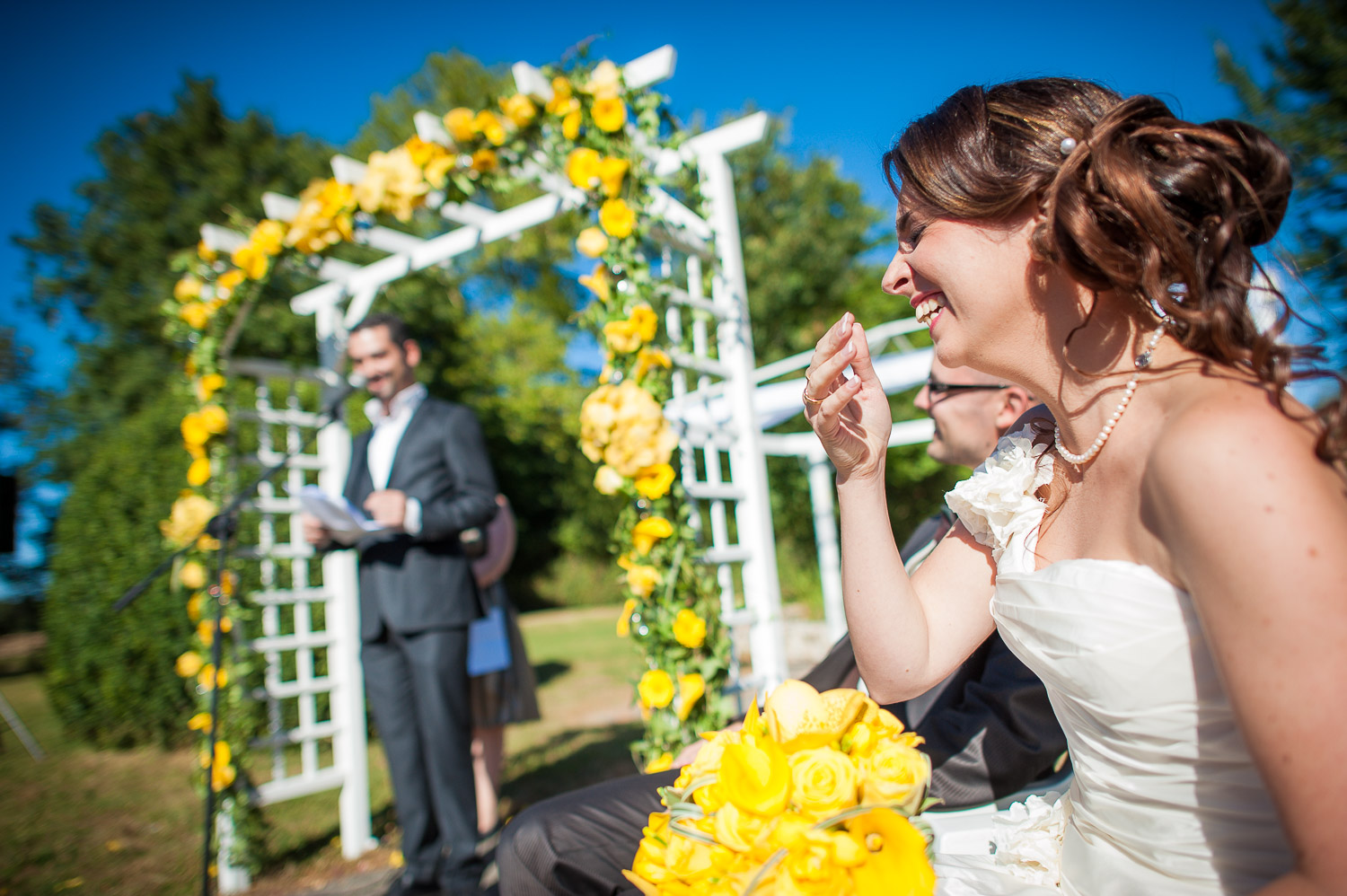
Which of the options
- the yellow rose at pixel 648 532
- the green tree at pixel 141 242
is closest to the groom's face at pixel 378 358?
the yellow rose at pixel 648 532

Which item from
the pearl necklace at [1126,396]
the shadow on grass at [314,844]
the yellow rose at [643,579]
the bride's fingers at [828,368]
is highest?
the bride's fingers at [828,368]

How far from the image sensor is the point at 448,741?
9.73 feet

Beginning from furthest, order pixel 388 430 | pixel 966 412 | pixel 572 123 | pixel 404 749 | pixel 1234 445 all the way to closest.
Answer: pixel 388 430 < pixel 404 749 < pixel 572 123 < pixel 966 412 < pixel 1234 445

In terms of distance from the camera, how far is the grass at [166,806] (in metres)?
3.47

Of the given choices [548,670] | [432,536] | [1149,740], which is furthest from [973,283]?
[548,670]

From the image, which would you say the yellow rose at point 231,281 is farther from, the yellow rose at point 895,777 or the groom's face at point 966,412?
the yellow rose at point 895,777

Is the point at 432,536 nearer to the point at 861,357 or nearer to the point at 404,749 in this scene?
the point at 404,749

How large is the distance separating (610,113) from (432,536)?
1.73 metres

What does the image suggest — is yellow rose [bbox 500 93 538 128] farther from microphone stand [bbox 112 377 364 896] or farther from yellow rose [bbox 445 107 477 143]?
microphone stand [bbox 112 377 364 896]

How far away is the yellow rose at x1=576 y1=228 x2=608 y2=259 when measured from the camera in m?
2.55

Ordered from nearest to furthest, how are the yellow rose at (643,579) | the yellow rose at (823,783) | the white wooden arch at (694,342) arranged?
1. the yellow rose at (823,783)
2. the yellow rose at (643,579)
3. the white wooden arch at (694,342)

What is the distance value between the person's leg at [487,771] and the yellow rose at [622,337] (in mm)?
2179

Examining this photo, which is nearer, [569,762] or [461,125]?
[461,125]

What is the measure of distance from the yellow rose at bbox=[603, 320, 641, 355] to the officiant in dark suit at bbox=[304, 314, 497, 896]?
3.37ft
